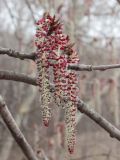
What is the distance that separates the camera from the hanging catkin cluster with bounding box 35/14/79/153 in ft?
3.84

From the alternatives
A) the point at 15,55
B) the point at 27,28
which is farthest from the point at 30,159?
the point at 27,28

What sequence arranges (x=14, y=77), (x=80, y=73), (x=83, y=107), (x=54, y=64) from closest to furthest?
1. (x=54, y=64)
2. (x=14, y=77)
3. (x=83, y=107)
4. (x=80, y=73)

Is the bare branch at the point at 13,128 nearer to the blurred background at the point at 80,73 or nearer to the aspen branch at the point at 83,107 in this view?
the aspen branch at the point at 83,107

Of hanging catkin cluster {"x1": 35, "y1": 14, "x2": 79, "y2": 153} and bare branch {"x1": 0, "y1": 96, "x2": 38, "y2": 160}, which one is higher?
hanging catkin cluster {"x1": 35, "y1": 14, "x2": 79, "y2": 153}

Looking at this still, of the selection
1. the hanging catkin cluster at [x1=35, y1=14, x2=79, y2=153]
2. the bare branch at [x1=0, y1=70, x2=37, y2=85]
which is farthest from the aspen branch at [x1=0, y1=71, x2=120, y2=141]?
the hanging catkin cluster at [x1=35, y1=14, x2=79, y2=153]

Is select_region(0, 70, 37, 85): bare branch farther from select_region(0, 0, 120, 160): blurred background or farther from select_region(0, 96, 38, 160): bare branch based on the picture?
select_region(0, 0, 120, 160): blurred background

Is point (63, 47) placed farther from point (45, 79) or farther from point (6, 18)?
point (6, 18)

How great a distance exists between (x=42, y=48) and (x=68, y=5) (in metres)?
5.57

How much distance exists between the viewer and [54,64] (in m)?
1.17

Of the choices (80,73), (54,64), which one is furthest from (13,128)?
(80,73)

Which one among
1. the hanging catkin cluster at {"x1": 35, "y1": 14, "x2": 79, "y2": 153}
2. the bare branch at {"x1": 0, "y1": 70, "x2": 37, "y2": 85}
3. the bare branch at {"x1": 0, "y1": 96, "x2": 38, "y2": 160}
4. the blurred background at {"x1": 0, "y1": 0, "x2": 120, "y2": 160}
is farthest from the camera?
the blurred background at {"x1": 0, "y1": 0, "x2": 120, "y2": 160}

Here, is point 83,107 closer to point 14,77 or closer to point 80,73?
point 14,77

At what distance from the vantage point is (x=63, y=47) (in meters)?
1.20

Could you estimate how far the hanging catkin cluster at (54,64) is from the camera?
1.17m
